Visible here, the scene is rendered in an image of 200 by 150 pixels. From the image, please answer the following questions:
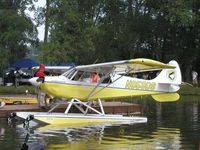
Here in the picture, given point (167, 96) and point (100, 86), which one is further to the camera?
point (167, 96)

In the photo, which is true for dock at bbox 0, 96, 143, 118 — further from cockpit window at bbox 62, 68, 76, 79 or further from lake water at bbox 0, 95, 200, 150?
cockpit window at bbox 62, 68, 76, 79

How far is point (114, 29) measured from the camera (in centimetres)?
4228

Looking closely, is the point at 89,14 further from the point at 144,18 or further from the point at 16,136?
the point at 16,136

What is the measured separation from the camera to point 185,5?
40.2 metres

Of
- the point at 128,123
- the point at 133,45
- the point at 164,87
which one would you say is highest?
the point at 133,45

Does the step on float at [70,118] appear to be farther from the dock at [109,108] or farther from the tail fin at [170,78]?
the tail fin at [170,78]

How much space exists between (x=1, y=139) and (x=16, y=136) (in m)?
0.59

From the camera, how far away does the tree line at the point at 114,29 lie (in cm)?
3650

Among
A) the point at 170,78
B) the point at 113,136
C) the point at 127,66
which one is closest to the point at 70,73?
the point at 127,66

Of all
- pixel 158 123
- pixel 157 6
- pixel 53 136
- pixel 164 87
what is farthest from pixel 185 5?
pixel 53 136

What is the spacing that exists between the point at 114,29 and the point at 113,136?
3044 centimetres

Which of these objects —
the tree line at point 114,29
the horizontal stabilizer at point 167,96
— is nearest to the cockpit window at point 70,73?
the horizontal stabilizer at point 167,96

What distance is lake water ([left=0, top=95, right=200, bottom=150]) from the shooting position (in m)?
10.7

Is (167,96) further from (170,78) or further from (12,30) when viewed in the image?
(12,30)
